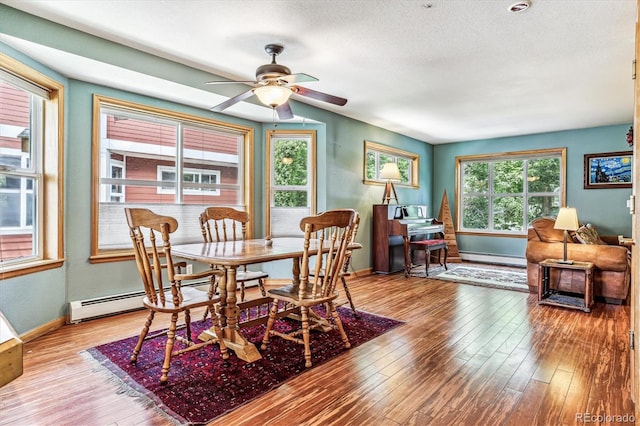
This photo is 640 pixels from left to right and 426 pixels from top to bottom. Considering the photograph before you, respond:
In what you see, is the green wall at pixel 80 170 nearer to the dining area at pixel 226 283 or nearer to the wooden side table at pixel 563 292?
the dining area at pixel 226 283

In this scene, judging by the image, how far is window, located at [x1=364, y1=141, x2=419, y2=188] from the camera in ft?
19.8

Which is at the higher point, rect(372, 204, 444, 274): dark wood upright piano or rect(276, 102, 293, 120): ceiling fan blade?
rect(276, 102, 293, 120): ceiling fan blade

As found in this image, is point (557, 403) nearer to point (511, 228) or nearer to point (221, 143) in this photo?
point (221, 143)

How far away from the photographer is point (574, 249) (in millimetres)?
4172

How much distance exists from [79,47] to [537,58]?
3890 mm

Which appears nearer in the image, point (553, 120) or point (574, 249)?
point (574, 249)

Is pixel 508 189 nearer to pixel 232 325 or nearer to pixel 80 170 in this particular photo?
pixel 232 325

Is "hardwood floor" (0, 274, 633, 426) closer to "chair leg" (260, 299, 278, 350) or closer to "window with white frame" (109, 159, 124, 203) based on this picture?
"chair leg" (260, 299, 278, 350)

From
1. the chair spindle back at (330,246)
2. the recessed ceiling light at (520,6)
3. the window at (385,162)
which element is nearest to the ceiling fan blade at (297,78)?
the chair spindle back at (330,246)

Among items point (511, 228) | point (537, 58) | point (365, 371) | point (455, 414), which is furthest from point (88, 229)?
point (511, 228)

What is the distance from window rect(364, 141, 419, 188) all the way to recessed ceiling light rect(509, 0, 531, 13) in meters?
3.34

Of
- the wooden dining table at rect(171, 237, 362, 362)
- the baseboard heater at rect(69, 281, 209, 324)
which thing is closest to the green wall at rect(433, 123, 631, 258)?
the wooden dining table at rect(171, 237, 362, 362)

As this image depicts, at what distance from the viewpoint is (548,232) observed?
4.45m

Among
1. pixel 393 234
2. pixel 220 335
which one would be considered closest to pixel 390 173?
pixel 393 234
